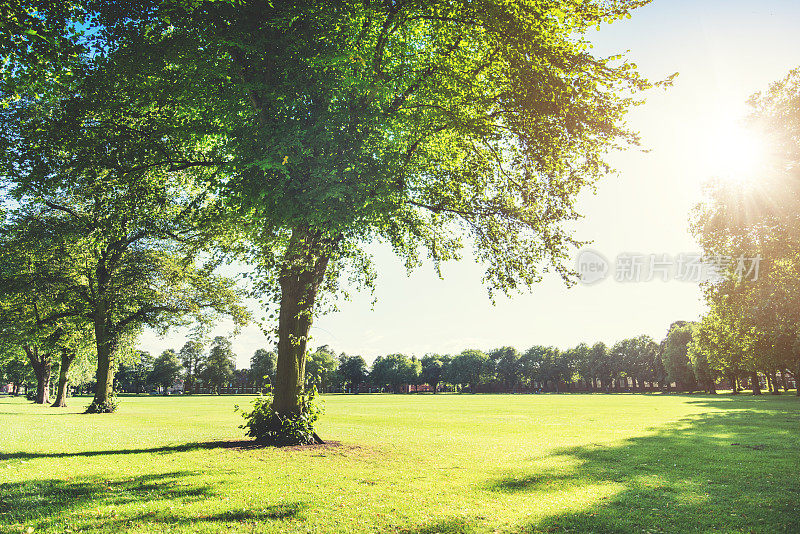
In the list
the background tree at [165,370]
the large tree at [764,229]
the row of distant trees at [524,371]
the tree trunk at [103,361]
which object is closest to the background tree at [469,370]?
the row of distant trees at [524,371]

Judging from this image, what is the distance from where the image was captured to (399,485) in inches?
428

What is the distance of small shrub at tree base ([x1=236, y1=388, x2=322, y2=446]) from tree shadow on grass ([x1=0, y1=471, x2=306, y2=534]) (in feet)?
19.2

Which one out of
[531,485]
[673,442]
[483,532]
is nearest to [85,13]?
[483,532]

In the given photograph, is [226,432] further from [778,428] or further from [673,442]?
[778,428]

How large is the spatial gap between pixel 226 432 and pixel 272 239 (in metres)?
11.9

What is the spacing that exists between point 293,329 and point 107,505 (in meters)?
8.89

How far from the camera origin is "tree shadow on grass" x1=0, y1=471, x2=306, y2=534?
24.8ft

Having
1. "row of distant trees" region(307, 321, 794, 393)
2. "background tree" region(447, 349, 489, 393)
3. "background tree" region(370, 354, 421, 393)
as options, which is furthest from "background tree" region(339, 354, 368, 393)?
"background tree" region(447, 349, 489, 393)

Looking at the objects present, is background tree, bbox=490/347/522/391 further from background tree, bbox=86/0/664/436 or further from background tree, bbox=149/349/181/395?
background tree, bbox=86/0/664/436

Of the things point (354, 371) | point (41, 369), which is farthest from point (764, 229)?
point (354, 371)

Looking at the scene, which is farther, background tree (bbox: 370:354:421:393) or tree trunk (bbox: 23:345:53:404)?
background tree (bbox: 370:354:421:393)

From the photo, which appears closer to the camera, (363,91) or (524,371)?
(363,91)

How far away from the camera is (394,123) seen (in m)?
14.2

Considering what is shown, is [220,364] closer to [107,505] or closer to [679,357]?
[679,357]
